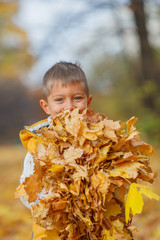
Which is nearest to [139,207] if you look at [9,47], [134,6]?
[134,6]

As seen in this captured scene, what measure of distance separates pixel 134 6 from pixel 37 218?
7.09 m

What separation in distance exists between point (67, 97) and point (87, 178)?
0.72 meters

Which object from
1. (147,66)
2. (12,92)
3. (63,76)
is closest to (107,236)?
(63,76)

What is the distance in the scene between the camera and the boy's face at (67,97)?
86.0 inches

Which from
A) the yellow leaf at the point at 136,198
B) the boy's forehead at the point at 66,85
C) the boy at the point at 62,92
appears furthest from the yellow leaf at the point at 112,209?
the boy's forehead at the point at 66,85

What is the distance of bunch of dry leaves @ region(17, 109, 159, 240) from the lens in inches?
64.7

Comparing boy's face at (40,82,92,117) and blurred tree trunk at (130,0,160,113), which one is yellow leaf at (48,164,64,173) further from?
blurred tree trunk at (130,0,160,113)

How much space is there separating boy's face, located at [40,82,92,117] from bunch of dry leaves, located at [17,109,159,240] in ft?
1.12

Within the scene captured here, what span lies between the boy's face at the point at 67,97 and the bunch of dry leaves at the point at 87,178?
0.34 meters

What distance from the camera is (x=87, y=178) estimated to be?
1.64 m

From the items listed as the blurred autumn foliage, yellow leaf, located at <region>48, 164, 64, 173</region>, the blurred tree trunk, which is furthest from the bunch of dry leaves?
the blurred autumn foliage

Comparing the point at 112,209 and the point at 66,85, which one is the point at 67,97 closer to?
the point at 66,85

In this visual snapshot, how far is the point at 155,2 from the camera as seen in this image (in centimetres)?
850

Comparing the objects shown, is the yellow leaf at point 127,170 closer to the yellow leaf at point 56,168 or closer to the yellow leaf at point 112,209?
the yellow leaf at point 112,209
